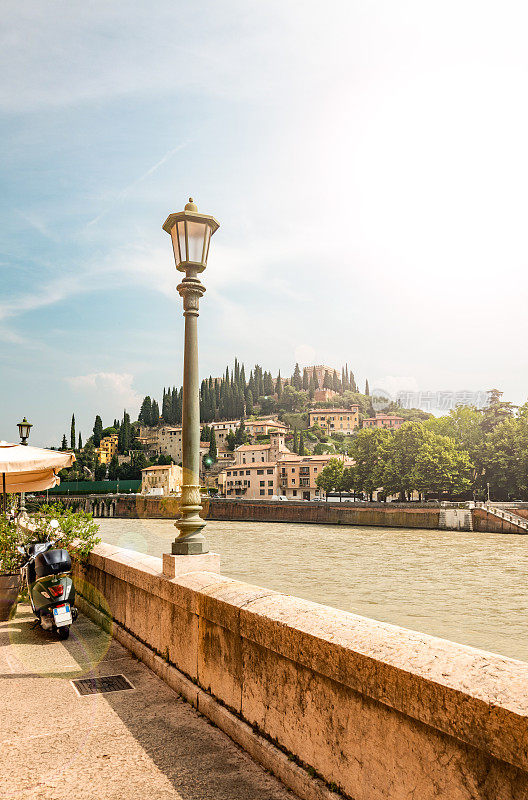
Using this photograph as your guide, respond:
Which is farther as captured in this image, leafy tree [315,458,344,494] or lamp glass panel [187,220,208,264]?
leafy tree [315,458,344,494]

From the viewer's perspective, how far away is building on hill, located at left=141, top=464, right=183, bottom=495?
104 m

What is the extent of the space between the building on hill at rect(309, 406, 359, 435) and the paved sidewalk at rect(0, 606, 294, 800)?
508 feet

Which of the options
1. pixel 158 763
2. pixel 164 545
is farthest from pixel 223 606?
pixel 164 545

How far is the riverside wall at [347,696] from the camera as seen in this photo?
1.85m

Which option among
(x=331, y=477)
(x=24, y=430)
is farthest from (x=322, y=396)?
(x=24, y=430)

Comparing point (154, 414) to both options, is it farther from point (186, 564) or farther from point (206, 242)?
point (186, 564)

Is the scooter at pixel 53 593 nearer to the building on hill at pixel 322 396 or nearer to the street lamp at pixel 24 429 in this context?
the street lamp at pixel 24 429

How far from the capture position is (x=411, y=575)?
2772 cm

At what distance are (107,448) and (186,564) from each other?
6154 inches

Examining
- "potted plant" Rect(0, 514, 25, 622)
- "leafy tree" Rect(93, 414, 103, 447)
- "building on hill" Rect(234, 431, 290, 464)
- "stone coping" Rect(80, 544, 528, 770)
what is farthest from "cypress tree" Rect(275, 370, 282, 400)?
"stone coping" Rect(80, 544, 528, 770)

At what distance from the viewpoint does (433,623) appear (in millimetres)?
18094

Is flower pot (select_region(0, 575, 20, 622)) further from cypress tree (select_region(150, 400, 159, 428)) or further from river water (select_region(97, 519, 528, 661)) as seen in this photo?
cypress tree (select_region(150, 400, 159, 428))

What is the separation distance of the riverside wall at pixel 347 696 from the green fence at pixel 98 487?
350 ft

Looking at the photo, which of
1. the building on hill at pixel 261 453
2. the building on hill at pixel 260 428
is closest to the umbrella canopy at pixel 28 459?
the building on hill at pixel 261 453
